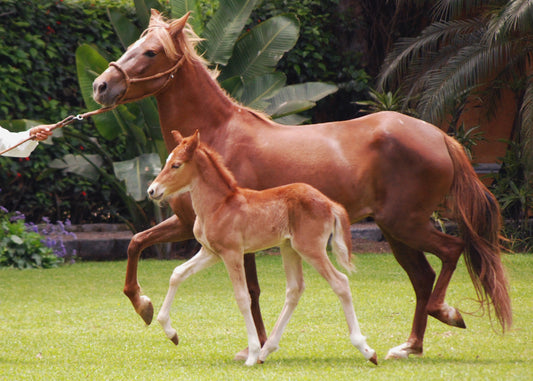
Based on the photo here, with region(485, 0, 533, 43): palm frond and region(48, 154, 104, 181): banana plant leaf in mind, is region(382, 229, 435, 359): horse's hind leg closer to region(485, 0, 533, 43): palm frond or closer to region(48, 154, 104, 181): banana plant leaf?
region(485, 0, 533, 43): palm frond

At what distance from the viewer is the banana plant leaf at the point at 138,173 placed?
10125 mm

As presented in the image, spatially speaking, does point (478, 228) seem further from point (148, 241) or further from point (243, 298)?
point (148, 241)

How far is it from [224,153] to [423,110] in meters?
6.98

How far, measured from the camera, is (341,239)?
5387 millimetres

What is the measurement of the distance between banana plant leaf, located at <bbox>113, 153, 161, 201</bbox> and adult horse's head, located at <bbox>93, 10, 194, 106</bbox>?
4084mm

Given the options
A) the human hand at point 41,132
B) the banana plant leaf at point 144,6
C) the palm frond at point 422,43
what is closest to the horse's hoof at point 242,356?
the human hand at point 41,132

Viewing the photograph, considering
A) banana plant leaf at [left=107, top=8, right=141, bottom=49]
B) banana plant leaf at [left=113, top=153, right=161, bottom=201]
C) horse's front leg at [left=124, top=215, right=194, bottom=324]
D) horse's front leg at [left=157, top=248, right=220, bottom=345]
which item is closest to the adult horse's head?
horse's front leg at [left=124, top=215, right=194, bottom=324]

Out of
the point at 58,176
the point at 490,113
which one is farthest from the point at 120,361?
the point at 490,113

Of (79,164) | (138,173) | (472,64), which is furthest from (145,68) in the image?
(472,64)

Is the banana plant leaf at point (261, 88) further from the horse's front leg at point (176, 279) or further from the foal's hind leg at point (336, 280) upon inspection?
the foal's hind leg at point (336, 280)

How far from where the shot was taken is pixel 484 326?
7242 mm

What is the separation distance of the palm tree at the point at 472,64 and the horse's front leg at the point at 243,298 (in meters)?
7.04

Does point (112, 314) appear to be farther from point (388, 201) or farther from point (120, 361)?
point (388, 201)

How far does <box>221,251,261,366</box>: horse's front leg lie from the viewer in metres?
5.37
